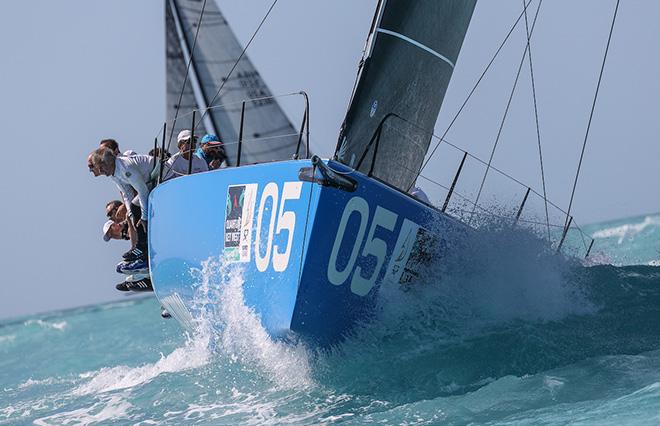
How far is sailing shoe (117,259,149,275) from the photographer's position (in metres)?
6.89

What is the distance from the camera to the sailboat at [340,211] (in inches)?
192

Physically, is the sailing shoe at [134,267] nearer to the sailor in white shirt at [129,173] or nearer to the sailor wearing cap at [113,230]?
the sailor in white shirt at [129,173]

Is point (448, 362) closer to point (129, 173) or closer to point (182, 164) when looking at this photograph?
point (182, 164)

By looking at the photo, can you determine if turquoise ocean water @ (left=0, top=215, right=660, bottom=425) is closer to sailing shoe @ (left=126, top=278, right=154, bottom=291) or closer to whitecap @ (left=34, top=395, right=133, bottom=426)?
whitecap @ (left=34, top=395, right=133, bottom=426)

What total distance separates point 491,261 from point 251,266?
1490 millimetres

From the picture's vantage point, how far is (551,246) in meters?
6.20

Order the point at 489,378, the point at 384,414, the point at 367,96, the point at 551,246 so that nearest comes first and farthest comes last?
the point at 384,414
the point at 489,378
the point at 367,96
the point at 551,246

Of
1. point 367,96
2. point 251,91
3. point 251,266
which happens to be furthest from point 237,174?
point 251,91

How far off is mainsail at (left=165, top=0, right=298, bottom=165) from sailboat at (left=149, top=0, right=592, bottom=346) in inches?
217

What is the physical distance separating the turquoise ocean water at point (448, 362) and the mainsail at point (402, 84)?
0.76 m

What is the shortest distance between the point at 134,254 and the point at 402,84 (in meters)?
2.39

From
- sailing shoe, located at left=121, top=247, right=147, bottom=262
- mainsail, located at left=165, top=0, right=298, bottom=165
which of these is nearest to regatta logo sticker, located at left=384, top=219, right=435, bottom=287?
sailing shoe, located at left=121, top=247, right=147, bottom=262

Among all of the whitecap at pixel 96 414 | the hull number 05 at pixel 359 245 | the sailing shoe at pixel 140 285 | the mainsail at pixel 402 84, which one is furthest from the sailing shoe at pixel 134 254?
the hull number 05 at pixel 359 245

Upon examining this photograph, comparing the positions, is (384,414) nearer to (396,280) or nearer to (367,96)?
(396,280)
